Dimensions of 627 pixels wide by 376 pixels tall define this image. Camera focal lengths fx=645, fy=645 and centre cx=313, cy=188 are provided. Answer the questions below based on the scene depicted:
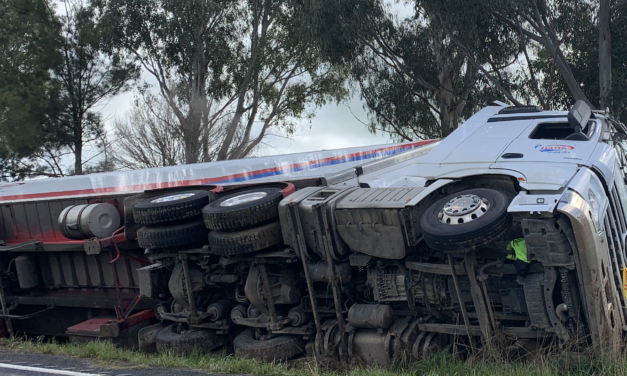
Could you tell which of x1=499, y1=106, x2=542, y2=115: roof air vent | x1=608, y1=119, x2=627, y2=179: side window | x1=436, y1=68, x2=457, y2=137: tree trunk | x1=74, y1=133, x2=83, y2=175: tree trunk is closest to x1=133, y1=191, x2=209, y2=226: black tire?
x1=499, y1=106, x2=542, y2=115: roof air vent

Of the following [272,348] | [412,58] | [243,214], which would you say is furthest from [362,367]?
[412,58]

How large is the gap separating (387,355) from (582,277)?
176 centimetres

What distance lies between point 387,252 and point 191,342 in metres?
2.44

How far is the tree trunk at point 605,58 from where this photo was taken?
22.2 meters

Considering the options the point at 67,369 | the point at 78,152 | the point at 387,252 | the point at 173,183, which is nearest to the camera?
the point at 387,252

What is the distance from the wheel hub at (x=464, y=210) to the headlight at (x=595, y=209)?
82 centimetres

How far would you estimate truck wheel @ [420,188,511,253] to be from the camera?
16.3ft

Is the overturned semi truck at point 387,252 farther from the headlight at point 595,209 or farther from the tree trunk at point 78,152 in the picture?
the tree trunk at point 78,152

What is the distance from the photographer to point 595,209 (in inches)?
207

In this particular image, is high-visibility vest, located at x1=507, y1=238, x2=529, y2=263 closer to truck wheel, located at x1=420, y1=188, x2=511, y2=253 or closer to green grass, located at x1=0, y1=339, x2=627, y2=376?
truck wheel, located at x1=420, y1=188, x2=511, y2=253

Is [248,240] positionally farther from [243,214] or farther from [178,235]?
[178,235]

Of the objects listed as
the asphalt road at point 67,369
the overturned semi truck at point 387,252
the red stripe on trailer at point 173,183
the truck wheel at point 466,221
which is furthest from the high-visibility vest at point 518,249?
the red stripe on trailer at point 173,183

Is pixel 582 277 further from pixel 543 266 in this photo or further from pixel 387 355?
pixel 387 355

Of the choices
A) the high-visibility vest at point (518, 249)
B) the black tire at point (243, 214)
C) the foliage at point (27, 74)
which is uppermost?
the foliage at point (27, 74)
